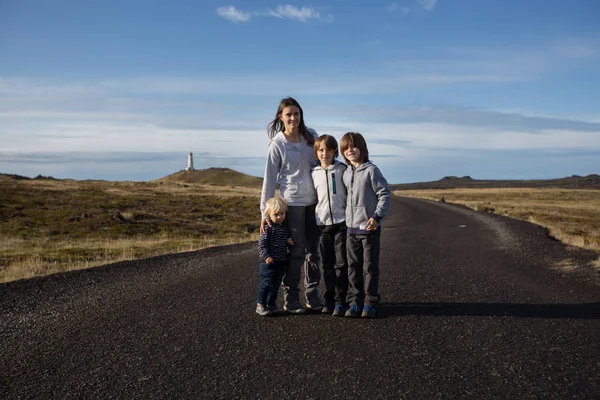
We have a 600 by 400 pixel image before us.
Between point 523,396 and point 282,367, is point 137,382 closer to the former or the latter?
point 282,367

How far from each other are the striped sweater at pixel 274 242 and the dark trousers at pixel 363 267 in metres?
0.72

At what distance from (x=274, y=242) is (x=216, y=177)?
146 m

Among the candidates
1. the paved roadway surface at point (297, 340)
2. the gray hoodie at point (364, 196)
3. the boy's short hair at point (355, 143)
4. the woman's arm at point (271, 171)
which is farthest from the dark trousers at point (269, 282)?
the boy's short hair at point (355, 143)

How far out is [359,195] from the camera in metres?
5.95

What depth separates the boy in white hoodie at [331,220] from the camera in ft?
19.6

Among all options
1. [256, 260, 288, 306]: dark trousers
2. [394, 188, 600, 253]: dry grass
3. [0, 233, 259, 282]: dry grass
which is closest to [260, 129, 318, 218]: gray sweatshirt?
[256, 260, 288, 306]: dark trousers

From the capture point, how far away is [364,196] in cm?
593

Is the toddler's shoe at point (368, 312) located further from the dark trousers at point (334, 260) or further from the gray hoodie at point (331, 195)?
the gray hoodie at point (331, 195)

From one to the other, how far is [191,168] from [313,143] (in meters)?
150

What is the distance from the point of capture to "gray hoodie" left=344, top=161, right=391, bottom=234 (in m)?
5.89

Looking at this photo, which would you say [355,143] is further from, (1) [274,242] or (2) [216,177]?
(2) [216,177]

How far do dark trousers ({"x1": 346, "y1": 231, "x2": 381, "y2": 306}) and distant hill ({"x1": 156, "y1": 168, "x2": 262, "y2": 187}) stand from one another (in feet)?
443

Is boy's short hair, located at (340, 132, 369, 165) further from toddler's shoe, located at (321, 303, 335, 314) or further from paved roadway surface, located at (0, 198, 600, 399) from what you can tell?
paved roadway surface, located at (0, 198, 600, 399)

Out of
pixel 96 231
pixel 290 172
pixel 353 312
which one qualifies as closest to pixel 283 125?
pixel 290 172
